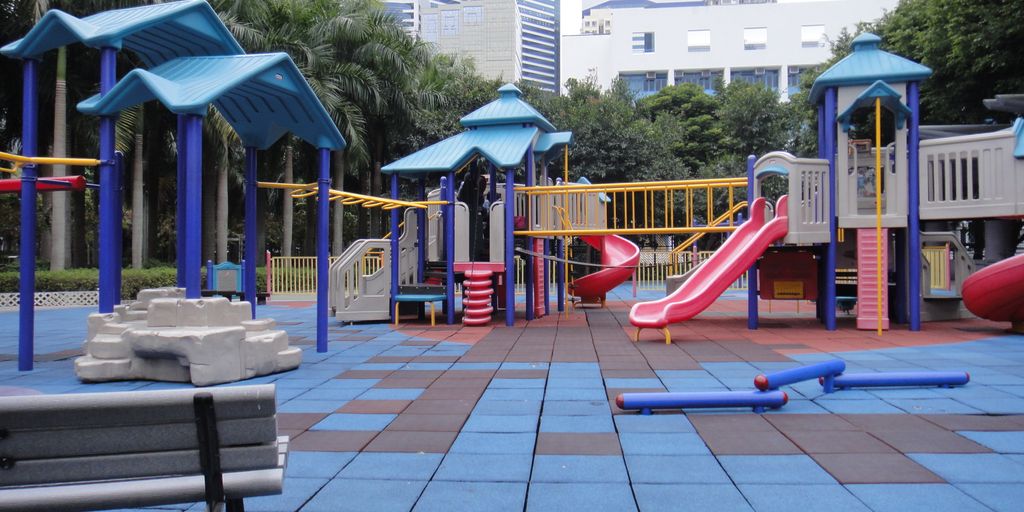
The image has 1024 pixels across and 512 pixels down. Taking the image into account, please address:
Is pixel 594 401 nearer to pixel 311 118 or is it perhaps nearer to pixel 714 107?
pixel 311 118

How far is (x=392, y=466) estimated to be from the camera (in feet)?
14.4

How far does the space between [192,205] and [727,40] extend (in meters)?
65.4

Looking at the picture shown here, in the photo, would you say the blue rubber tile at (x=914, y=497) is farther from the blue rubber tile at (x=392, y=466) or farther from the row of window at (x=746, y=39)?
the row of window at (x=746, y=39)

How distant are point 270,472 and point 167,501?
376 mm

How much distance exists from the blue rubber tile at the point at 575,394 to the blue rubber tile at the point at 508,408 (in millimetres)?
293

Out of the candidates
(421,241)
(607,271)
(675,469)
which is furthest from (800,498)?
(607,271)

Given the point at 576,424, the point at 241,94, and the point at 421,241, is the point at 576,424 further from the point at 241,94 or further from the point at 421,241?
the point at 421,241

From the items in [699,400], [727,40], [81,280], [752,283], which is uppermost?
[727,40]

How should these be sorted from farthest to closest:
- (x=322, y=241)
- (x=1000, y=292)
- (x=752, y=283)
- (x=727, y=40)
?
1. (x=727, y=40)
2. (x=752, y=283)
3. (x=1000, y=292)
4. (x=322, y=241)

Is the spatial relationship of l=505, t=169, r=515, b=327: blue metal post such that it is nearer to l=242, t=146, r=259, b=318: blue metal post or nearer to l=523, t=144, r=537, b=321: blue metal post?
l=523, t=144, r=537, b=321: blue metal post

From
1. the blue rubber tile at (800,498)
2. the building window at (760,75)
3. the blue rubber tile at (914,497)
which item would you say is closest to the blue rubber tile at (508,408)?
the blue rubber tile at (800,498)

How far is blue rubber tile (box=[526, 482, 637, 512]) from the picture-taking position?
362 cm

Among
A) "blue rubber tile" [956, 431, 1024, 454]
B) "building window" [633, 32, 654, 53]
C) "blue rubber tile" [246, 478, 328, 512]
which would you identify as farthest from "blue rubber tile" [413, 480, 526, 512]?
"building window" [633, 32, 654, 53]

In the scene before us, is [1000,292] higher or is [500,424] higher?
[1000,292]
